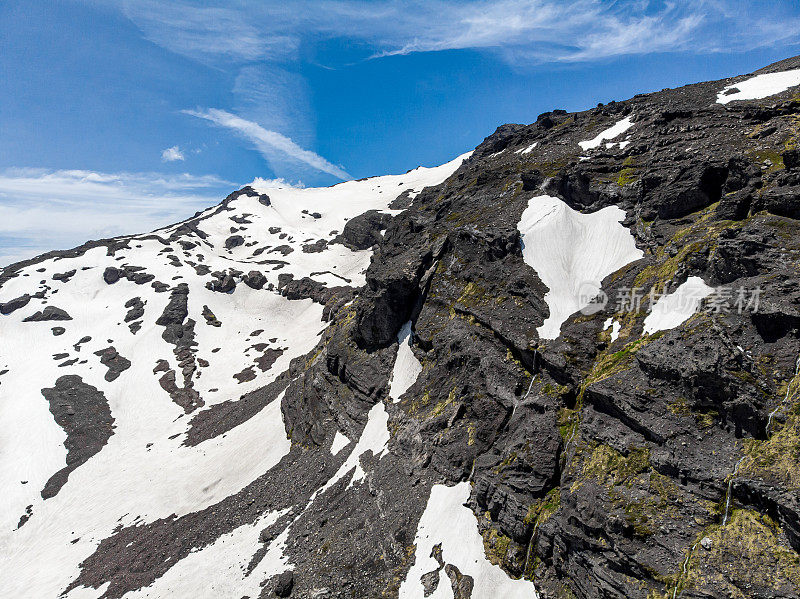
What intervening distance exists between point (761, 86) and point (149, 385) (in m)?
105

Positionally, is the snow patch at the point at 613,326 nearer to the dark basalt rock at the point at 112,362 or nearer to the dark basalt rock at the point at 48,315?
the dark basalt rock at the point at 112,362

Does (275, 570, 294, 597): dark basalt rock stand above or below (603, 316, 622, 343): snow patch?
below

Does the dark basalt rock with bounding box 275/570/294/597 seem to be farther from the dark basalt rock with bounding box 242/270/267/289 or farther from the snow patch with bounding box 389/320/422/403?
the dark basalt rock with bounding box 242/270/267/289

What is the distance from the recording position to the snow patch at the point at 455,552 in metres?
20.4

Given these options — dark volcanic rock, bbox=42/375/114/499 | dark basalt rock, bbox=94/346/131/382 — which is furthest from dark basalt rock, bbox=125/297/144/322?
dark volcanic rock, bbox=42/375/114/499

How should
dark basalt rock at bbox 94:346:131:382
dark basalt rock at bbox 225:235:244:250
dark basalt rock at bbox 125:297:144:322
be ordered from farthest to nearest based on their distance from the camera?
dark basalt rock at bbox 225:235:244:250
dark basalt rock at bbox 125:297:144:322
dark basalt rock at bbox 94:346:131:382

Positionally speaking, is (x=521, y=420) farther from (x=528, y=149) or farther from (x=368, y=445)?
(x=528, y=149)

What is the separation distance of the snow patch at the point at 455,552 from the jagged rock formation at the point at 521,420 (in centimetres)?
15

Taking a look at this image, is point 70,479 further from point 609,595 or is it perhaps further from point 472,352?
point 609,595

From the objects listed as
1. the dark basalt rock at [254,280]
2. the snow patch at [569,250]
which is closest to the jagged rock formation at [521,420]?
the snow patch at [569,250]

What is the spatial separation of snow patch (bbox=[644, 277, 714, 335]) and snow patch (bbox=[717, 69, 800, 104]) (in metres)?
28.5

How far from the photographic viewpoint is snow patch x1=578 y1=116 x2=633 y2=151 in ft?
156

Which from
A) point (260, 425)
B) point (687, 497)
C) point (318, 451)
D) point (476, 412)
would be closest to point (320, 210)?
point (260, 425)

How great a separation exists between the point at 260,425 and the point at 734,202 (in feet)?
187
